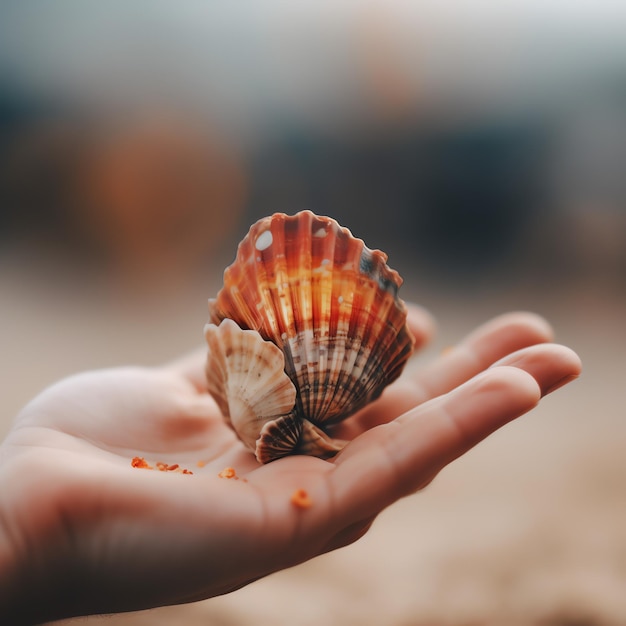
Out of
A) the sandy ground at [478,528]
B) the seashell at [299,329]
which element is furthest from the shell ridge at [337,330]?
the sandy ground at [478,528]

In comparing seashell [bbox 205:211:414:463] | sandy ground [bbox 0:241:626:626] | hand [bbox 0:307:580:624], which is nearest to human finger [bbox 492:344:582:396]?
hand [bbox 0:307:580:624]

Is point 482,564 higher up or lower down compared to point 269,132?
lower down

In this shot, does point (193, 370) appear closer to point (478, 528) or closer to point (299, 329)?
point (299, 329)

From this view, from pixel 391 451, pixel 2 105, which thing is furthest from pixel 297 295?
pixel 2 105

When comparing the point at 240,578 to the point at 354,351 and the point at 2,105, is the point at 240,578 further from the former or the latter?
the point at 2,105

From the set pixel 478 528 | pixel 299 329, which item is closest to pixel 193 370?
pixel 299 329

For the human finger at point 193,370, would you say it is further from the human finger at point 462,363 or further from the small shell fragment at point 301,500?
the small shell fragment at point 301,500
